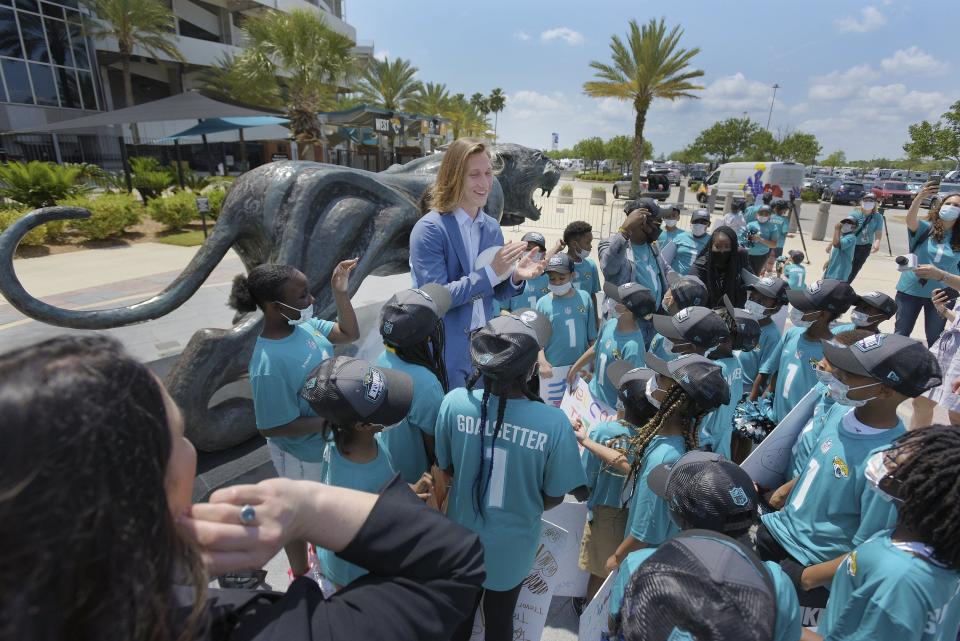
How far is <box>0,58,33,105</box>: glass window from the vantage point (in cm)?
2028

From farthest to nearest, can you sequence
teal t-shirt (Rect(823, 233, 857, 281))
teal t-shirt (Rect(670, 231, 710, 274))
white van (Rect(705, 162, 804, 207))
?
white van (Rect(705, 162, 804, 207)) < teal t-shirt (Rect(823, 233, 857, 281)) < teal t-shirt (Rect(670, 231, 710, 274))

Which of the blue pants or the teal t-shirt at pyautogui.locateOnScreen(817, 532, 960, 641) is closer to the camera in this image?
the teal t-shirt at pyautogui.locateOnScreen(817, 532, 960, 641)

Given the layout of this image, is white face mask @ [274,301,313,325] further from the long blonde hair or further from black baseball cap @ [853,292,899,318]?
black baseball cap @ [853,292,899,318]

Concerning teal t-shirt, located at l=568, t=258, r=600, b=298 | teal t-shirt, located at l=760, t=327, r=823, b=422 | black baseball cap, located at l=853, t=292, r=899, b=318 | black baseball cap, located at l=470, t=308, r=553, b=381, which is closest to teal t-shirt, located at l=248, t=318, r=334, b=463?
black baseball cap, located at l=470, t=308, r=553, b=381

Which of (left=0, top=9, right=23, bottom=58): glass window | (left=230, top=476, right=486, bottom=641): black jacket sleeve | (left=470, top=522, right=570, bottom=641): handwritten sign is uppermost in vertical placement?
(left=0, top=9, right=23, bottom=58): glass window

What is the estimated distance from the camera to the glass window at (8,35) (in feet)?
64.5

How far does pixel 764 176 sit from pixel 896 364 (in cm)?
2139

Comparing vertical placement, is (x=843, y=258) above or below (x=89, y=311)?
below

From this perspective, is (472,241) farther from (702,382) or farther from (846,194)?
(846,194)

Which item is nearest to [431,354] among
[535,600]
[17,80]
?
[535,600]

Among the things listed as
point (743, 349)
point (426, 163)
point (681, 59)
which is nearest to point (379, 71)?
point (681, 59)

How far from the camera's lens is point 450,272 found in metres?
2.76

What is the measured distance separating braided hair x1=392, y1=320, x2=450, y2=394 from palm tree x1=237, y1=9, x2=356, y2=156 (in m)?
20.0

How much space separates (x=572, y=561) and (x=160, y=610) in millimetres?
1982
